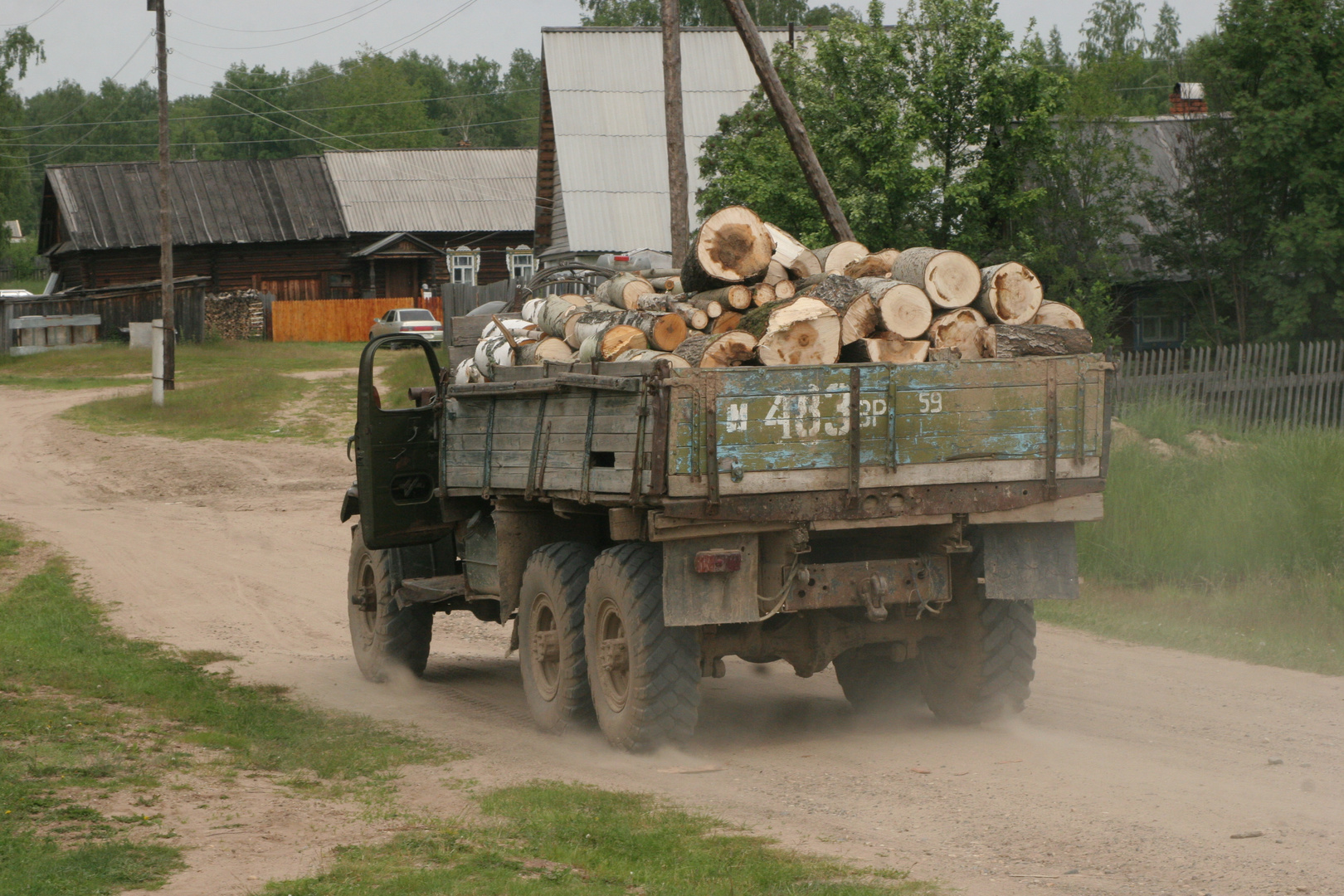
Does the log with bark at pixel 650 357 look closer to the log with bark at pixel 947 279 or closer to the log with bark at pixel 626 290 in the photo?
the log with bark at pixel 626 290

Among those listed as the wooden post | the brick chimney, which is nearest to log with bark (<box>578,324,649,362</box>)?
the wooden post

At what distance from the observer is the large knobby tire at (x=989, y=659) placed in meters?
8.02

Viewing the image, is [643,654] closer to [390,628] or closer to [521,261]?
[390,628]

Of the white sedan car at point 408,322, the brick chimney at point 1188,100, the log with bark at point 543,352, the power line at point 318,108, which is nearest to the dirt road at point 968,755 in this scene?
the log with bark at point 543,352

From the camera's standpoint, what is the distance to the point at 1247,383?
19.3 m

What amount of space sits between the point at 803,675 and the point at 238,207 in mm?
45135

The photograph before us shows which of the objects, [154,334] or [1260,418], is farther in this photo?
[154,334]

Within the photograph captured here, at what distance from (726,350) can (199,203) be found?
148 feet

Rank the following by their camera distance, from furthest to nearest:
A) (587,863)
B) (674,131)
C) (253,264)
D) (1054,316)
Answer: (253,264)
(674,131)
(1054,316)
(587,863)

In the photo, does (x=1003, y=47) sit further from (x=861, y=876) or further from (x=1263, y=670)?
(x=861, y=876)

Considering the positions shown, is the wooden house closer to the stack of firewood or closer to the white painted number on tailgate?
the stack of firewood

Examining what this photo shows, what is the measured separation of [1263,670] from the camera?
9.65 metres

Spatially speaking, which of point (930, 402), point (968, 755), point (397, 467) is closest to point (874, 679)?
point (968, 755)

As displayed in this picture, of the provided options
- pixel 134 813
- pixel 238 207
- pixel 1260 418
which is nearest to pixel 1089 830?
pixel 134 813
